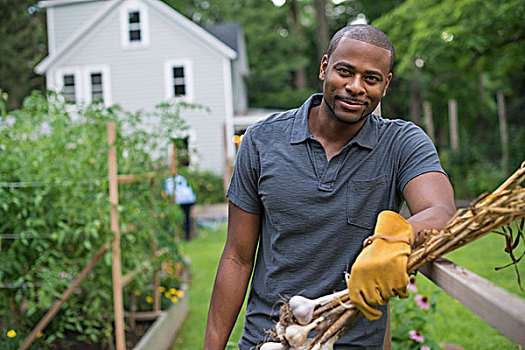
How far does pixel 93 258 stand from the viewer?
12.1 feet

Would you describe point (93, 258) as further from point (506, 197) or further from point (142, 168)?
point (506, 197)

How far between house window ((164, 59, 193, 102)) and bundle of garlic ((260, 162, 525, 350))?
16.4m

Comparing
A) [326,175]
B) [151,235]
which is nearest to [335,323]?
A: [326,175]

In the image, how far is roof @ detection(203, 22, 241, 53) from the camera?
20.0m

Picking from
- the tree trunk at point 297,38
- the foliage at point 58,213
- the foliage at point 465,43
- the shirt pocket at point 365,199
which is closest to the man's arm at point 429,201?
the shirt pocket at point 365,199

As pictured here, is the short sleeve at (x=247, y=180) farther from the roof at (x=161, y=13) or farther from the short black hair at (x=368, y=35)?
the roof at (x=161, y=13)

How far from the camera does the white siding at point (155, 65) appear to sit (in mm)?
17234

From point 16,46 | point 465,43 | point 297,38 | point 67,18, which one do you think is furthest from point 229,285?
point 297,38

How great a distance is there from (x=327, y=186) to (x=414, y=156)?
0.85ft

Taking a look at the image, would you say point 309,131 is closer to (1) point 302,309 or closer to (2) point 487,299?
(1) point 302,309

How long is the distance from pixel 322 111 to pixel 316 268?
49cm

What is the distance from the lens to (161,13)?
1719 centimetres

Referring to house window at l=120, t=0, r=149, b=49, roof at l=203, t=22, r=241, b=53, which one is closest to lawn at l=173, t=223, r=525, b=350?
house window at l=120, t=0, r=149, b=49

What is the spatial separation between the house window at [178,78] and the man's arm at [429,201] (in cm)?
1621
